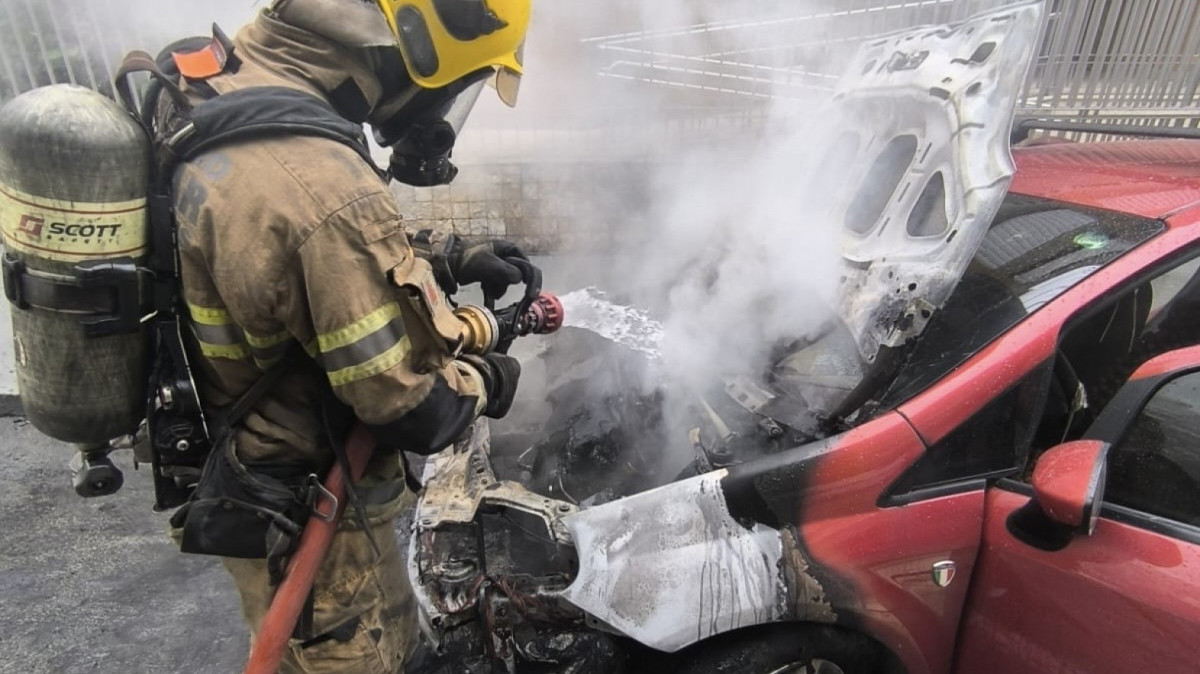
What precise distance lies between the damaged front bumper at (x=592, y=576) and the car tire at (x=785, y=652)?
0.31 feet

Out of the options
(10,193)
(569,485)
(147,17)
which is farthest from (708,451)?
(147,17)

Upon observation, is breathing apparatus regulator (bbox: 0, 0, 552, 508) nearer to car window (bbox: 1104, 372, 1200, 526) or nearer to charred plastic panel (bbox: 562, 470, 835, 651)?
charred plastic panel (bbox: 562, 470, 835, 651)

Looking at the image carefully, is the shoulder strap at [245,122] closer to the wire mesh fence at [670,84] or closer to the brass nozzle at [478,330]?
the brass nozzle at [478,330]

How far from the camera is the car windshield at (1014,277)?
185cm

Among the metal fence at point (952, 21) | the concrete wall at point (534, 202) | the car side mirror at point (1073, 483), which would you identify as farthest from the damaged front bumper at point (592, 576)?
the metal fence at point (952, 21)

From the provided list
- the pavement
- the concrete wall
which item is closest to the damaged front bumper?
the pavement

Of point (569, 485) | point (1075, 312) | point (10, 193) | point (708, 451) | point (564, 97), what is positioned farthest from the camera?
point (564, 97)

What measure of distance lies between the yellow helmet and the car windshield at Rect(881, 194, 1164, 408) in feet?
4.50

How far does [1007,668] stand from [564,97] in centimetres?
447

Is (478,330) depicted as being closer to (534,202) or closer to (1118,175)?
(1118,175)

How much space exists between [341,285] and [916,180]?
5.50 feet

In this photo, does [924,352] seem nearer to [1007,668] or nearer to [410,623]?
[1007,668]

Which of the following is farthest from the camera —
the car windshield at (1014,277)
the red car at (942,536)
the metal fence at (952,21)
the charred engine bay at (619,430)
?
the metal fence at (952,21)

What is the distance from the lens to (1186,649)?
57.9 inches
